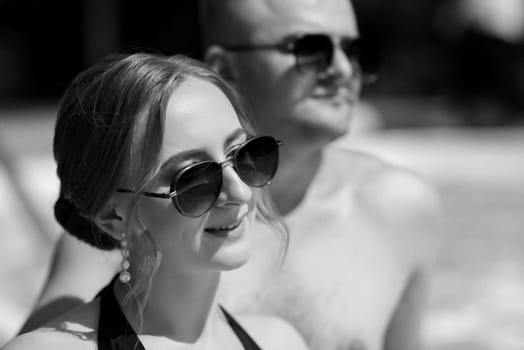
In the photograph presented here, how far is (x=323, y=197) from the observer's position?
2.69 m

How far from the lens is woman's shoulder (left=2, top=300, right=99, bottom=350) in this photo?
5.43ft

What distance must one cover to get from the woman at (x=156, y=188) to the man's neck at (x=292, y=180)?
76 cm

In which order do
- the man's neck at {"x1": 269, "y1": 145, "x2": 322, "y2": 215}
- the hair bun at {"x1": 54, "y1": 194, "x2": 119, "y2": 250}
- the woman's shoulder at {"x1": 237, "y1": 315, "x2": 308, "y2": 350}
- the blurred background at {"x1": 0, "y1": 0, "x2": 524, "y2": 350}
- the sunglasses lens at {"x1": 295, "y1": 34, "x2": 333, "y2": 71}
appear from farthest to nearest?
the blurred background at {"x1": 0, "y1": 0, "x2": 524, "y2": 350} → the man's neck at {"x1": 269, "y1": 145, "x2": 322, "y2": 215} → the sunglasses lens at {"x1": 295, "y1": 34, "x2": 333, "y2": 71} → the woman's shoulder at {"x1": 237, "y1": 315, "x2": 308, "y2": 350} → the hair bun at {"x1": 54, "y1": 194, "x2": 119, "y2": 250}

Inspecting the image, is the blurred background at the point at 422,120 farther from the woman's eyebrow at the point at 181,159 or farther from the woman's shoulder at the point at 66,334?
the woman's eyebrow at the point at 181,159

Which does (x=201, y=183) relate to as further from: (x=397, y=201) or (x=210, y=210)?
(x=397, y=201)

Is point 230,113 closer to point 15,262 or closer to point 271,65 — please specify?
point 271,65

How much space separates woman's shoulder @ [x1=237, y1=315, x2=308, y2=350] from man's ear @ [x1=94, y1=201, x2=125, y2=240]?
1.31ft

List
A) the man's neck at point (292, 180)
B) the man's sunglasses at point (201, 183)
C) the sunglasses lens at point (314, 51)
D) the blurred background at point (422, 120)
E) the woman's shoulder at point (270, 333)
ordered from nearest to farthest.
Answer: the man's sunglasses at point (201, 183) → the woman's shoulder at point (270, 333) → the sunglasses lens at point (314, 51) → the man's neck at point (292, 180) → the blurred background at point (422, 120)

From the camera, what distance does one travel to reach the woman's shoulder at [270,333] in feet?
6.55

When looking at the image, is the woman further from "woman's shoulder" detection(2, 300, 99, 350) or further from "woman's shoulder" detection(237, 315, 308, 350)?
"woman's shoulder" detection(237, 315, 308, 350)

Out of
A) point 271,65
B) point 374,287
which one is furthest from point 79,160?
point 374,287

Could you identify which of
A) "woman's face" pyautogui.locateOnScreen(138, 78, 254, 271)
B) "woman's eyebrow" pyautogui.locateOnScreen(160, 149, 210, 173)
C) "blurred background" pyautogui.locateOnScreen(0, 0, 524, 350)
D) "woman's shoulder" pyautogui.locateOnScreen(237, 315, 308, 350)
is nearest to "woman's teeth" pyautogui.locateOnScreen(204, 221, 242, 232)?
"woman's face" pyautogui.locateOnScreen(138, 78, 254, 271)

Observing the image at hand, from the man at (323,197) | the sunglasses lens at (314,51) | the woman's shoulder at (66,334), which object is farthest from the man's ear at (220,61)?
the woman's shoulder at (66,334)

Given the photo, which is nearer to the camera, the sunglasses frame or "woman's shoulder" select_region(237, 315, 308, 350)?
"woman's shoulder" select_region(237, 315, 308, 350)
